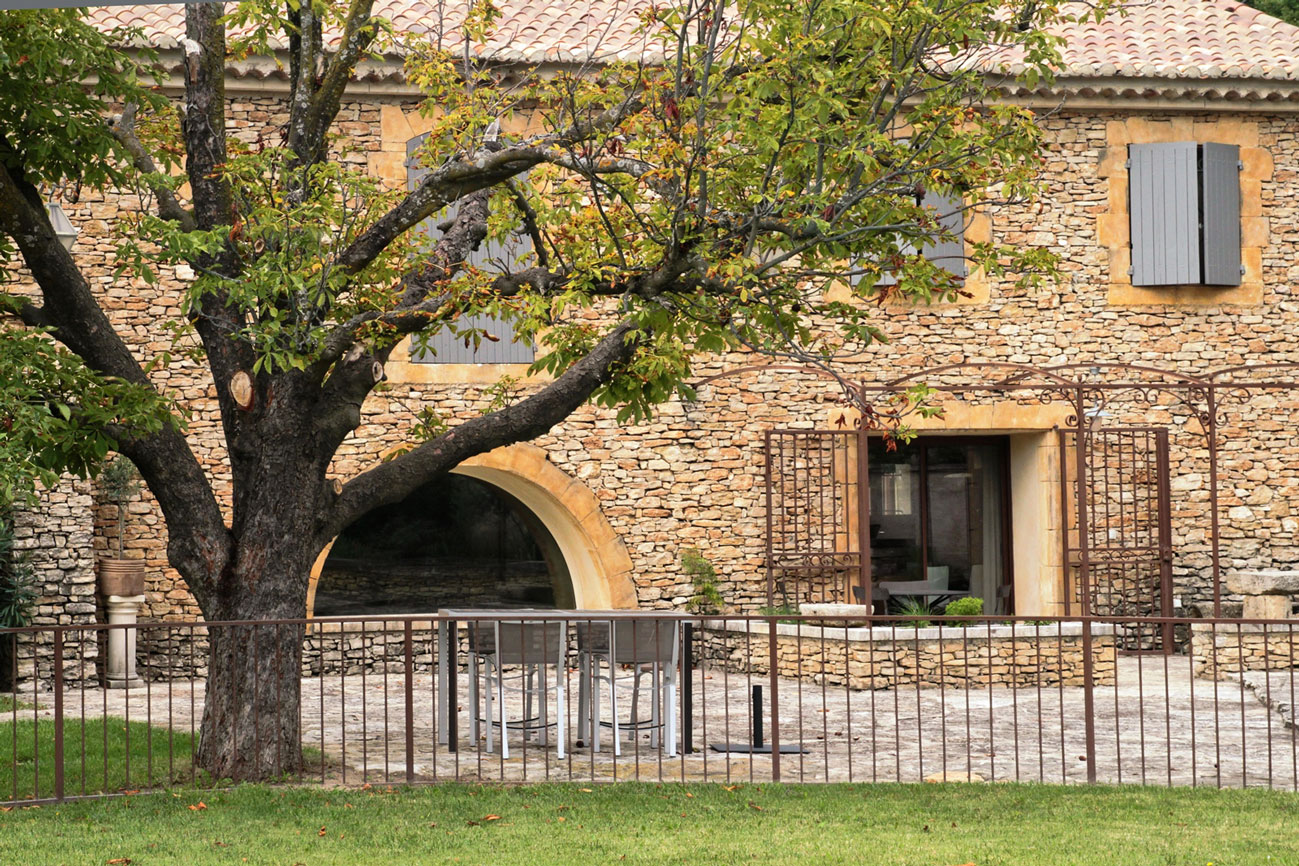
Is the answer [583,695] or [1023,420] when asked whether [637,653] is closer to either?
[583,695]

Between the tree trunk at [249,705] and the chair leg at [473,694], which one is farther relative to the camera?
the chair leg at [473,694]

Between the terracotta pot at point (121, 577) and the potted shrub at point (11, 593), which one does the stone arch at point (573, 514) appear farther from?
the potted shrub at point (11, 593)

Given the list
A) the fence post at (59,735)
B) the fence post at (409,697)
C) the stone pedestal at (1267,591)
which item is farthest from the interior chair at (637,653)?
the stone pedestal at (1267,591)

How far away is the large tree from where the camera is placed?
680cm

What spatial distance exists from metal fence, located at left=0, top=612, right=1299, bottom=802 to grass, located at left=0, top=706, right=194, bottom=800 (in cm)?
3

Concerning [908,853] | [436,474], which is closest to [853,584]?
[436,474]

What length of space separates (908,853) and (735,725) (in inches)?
→ 165

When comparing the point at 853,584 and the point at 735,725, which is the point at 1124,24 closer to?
the point at 853,584

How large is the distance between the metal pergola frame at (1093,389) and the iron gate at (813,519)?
285 millimetres

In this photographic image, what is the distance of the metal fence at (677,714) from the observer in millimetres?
7793

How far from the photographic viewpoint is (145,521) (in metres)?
13.0

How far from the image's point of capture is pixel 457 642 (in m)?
8.74

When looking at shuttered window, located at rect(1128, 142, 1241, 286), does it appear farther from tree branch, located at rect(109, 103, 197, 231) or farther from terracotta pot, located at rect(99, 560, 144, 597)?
terracotta pot, located at rect(99, 560, 144, 597)

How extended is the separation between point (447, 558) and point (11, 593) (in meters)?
4.68
